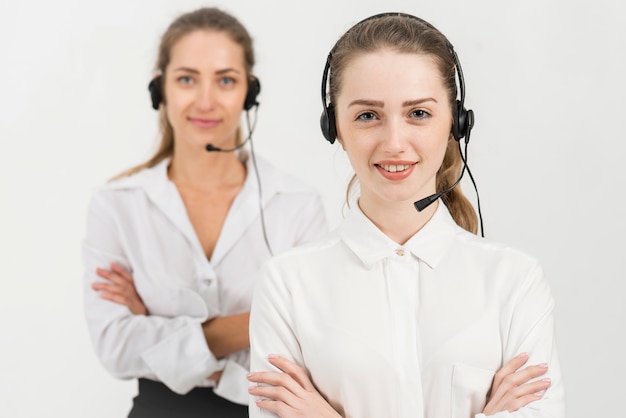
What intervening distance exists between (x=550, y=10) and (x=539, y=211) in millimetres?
881

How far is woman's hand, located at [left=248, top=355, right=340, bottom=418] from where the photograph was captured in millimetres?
2520

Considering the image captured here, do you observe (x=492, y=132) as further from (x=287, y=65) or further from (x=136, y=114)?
(x=136, y=114)

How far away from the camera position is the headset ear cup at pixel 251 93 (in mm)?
3896

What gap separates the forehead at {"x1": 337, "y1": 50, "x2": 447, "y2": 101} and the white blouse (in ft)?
1.12

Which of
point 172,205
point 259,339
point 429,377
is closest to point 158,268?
point 172,205

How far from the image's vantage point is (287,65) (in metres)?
5.07

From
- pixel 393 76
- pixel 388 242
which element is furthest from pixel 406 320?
pixel 393 76

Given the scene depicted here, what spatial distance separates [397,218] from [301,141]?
2414mm

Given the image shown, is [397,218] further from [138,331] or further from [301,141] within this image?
[301,141]

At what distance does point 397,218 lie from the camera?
2.68m

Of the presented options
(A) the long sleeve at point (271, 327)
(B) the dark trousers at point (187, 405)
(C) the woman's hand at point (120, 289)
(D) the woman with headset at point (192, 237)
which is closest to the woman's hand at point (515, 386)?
(A) the long sleeve at point (271, 327)

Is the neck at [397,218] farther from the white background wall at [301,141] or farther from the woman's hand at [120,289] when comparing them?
the white background wall at [301,141]

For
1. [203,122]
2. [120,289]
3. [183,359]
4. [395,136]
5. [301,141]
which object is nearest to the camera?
[395,136]

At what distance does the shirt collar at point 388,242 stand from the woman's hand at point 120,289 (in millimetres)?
1260
